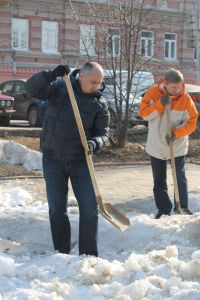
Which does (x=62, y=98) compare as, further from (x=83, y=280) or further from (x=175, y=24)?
(x=175, y=24)

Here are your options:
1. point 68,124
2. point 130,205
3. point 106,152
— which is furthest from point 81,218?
point 106,152

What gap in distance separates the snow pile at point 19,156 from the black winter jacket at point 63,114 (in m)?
5.02

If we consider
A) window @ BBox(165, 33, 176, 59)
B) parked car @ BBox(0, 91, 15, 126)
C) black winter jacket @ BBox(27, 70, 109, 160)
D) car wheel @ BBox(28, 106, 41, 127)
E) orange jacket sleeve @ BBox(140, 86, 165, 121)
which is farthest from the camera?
window @ BBox(165, 33, 176, 59)

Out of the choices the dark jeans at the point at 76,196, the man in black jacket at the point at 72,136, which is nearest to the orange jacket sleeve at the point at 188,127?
the man in black jacket at the point at 72,136

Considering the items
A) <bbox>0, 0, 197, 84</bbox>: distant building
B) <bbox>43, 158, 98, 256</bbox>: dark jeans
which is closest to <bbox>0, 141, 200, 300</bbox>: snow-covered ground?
<bbox>43, 158, 98, 256</bbox>: dark jeans

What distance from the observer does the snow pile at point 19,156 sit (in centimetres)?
1013

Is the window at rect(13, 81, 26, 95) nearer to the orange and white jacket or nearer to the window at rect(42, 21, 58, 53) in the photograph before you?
the window at rect(42, 21, 58, 53)

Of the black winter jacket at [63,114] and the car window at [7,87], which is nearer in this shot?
the black winter jacket at [63,114]

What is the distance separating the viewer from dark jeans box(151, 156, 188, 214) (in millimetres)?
Result: 6887

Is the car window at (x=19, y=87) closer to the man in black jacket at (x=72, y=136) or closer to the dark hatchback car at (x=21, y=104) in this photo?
the dark hatchback car at (x=21, y=104)

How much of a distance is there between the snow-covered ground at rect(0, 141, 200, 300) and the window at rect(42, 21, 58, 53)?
2889 centimetres

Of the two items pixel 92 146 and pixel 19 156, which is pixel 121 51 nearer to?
pixel 19 156

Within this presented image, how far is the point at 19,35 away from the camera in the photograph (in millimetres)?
33688

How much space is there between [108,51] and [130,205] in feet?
16.5
